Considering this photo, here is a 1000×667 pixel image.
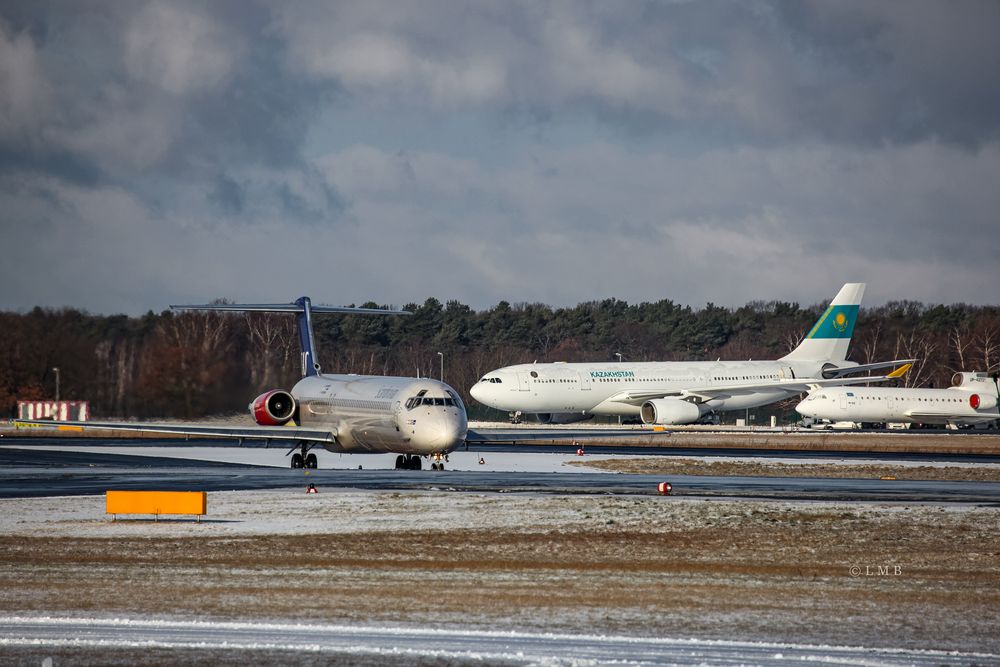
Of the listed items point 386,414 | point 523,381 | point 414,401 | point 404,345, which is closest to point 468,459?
point 386,414

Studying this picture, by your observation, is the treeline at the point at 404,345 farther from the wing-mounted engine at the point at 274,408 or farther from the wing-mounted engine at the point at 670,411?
the wing-mounted engine at the point at 670,411

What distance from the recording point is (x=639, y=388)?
87625 millimetres

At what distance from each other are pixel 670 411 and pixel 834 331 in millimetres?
22449

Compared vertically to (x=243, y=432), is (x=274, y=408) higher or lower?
higher

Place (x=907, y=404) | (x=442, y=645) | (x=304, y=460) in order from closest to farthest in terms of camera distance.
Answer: (x=442, y=645) → (x=304, y=460) → (x=907, y=404)

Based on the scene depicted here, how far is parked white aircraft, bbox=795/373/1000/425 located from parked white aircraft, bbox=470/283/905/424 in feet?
6.79

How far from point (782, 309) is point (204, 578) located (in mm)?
168029

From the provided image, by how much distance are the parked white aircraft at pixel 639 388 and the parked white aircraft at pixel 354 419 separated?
3002cm

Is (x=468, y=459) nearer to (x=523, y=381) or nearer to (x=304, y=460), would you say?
(x=304, y=460)

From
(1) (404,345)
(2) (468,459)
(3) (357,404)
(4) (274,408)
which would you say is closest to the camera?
(3) (357,404)

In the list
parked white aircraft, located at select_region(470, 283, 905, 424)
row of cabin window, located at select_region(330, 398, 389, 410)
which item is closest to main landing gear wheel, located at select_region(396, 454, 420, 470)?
row of cabin window, located at select_region(330, 398, 389, 410)

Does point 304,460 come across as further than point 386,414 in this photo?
Yes

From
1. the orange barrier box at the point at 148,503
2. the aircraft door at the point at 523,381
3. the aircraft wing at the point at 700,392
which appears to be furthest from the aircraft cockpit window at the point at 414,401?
the aircraft wing at the point at 700,392

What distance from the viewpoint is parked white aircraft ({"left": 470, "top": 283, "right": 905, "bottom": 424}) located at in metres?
84.5
